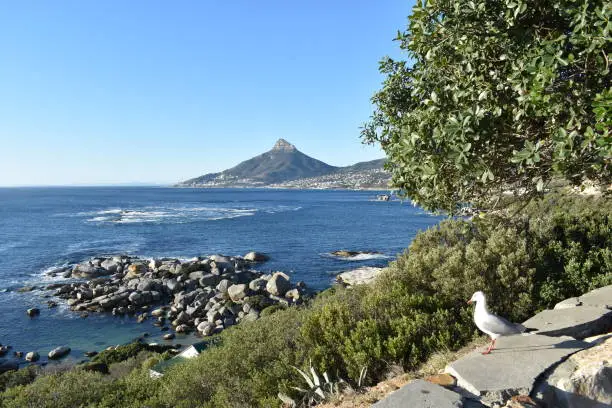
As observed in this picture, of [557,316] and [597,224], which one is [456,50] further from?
[597,224]

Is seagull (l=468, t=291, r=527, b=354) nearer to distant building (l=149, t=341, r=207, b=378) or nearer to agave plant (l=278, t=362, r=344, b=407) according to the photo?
agave plant (l=278, t=362, r=344, b=407)

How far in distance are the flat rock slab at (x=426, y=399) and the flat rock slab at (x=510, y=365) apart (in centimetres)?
33

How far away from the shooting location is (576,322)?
6355 mm

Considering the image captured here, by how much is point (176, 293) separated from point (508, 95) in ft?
103

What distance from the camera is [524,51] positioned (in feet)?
16.7

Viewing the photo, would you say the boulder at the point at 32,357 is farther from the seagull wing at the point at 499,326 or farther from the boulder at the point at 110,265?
the seagull wing at the point at 499,326

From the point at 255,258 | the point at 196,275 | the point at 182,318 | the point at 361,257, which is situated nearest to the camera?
the point at 182,318

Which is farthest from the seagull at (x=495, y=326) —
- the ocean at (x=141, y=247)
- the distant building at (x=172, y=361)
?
the ocean at (x=141, y=247)

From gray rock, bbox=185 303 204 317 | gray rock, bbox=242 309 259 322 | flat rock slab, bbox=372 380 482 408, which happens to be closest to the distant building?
gray rock, bbox=242 309 259 322

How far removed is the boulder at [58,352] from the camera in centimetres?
2191

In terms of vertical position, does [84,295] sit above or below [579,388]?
below

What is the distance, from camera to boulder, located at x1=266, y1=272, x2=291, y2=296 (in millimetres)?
30500

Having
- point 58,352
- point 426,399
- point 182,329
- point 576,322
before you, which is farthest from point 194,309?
point 426,399

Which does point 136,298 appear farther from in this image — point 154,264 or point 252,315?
point 252,315
